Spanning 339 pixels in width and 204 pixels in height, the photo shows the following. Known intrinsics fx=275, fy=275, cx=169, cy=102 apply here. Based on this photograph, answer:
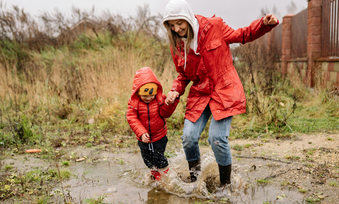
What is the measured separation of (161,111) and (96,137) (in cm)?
251

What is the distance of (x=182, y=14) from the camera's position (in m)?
2.54

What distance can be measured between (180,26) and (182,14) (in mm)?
123

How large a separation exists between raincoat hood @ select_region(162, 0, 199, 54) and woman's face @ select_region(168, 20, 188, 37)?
0.24 ft

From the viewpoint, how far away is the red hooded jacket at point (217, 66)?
2516 mm

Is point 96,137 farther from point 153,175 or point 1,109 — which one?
point 1,109

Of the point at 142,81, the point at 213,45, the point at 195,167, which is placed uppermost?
the point at 213,45

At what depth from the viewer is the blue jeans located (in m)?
2.55

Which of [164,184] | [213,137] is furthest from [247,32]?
[164,184]

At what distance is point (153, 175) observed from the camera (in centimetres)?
320

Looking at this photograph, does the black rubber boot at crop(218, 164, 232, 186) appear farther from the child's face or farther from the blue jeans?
the child's face

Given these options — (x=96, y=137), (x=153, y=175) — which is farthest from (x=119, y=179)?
(x=96, y=137)

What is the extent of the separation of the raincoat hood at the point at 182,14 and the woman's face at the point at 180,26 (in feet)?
0.24

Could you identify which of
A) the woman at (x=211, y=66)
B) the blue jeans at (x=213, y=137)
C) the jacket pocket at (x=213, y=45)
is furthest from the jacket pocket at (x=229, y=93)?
the jacket pocket at (x=213, y=45)

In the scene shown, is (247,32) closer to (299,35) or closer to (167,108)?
(167,108)
